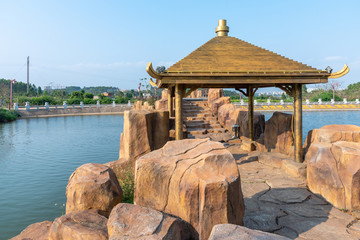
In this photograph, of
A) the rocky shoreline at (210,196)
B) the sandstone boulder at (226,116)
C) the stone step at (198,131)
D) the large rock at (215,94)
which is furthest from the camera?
the large rock at (215,94)

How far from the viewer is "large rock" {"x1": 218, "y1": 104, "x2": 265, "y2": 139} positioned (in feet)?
38.1

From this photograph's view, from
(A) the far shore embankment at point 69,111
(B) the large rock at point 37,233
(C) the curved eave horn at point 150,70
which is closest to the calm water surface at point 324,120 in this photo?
(C) the curved eave horn at point 150,70

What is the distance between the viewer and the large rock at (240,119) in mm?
11617

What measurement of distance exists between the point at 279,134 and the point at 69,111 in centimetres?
3943

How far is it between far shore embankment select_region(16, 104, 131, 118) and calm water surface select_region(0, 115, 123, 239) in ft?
60.3

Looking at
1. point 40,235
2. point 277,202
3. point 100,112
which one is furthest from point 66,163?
point 100,112

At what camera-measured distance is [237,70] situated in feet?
23.7

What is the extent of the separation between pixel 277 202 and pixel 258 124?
22.7ft

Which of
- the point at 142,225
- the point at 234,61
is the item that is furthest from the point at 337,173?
the point at 234,61

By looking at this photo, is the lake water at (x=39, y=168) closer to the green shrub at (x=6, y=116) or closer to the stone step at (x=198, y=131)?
the stone step at (x=198, y=131)

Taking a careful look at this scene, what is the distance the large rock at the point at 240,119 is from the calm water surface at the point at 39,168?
20.4ft

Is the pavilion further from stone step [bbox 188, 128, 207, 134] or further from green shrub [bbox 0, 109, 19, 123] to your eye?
green shrub [bbox 0, 109, 19, 123]

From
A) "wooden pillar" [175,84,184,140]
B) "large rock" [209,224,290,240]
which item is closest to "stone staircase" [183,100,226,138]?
"wooden pillar" [175,84,184,140]

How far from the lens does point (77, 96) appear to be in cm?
6141
